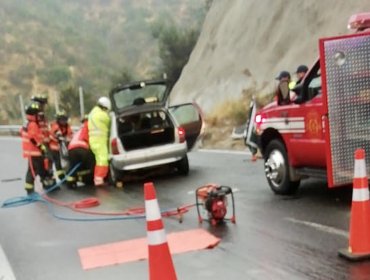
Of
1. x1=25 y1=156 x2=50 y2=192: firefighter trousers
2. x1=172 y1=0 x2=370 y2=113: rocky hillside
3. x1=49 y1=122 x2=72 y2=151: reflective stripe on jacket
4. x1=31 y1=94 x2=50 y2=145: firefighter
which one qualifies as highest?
x1=172 y1=0 x2=370 y2=113: rocky hillside

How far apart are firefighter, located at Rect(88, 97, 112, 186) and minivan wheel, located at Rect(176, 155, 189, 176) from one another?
60.2 inches

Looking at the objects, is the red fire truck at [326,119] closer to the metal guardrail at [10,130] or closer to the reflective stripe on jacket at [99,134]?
the reflective stripe on jacket at [99,134]

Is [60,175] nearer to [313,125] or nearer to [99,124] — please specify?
[99,124]

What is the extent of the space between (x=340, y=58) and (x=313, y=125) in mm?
1464

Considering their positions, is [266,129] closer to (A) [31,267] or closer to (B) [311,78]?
(B) [311,78]

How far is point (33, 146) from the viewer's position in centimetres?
1359

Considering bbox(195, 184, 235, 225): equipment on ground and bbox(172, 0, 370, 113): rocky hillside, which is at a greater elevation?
bbox(172, 0, 370, 113): rocky hillside

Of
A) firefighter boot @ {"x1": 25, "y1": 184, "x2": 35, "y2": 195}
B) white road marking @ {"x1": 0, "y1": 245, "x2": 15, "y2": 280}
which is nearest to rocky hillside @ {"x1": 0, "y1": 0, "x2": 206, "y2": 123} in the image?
Result: firefighter boot @ {"x1": 25, "y1": 184, "x2": 35, "y2": 195}

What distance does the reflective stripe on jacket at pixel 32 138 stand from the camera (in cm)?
1348

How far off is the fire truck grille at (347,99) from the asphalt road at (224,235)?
769 millimetres

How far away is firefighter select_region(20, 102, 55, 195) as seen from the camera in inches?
529

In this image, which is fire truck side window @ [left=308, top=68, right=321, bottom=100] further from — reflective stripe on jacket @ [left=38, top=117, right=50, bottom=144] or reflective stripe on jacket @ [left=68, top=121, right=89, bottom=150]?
reflective stripe on jacket @ [left=38, top=117, right=50, bottom=144]

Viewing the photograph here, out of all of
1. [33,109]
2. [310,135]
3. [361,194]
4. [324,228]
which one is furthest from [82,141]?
[361,194]

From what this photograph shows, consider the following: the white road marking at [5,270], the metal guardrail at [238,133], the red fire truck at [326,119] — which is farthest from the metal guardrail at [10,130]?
the white road marking at [5,270]
